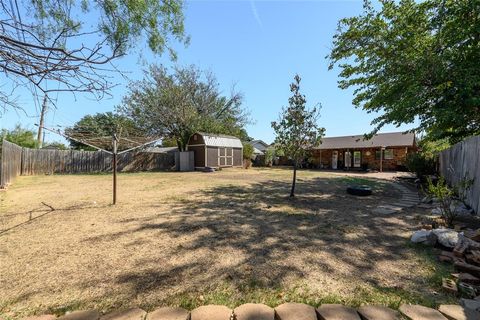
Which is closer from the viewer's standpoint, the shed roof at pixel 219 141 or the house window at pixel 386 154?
the shed roof at pixel 219 141

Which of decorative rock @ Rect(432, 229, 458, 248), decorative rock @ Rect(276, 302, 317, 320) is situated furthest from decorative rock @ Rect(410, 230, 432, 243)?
decorative rock @ Rect(276, 302, 317, 320)

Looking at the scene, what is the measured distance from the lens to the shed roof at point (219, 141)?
2294 centimetres

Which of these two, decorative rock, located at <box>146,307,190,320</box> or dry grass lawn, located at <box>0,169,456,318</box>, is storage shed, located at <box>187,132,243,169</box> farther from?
decorative rock, located at <box>146,307,190,320</box>

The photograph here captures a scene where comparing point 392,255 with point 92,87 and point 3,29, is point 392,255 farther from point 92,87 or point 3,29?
point 3,29

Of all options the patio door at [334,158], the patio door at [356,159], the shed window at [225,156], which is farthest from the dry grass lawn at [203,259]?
the patio door at [334,158]

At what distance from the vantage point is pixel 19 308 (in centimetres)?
237

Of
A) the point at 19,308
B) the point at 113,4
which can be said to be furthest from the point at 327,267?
the point at 113,4

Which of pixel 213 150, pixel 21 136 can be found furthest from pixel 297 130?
pixel 21 136

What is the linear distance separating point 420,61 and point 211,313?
9.16 metres

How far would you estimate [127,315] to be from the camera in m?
2.18

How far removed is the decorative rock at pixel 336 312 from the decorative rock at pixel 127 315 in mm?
1496

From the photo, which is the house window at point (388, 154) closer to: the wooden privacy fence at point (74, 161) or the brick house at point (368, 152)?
the brick house at point (368, 152)

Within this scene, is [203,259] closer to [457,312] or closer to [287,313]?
[287,313]

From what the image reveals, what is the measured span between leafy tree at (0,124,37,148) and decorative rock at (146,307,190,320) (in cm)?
2512
